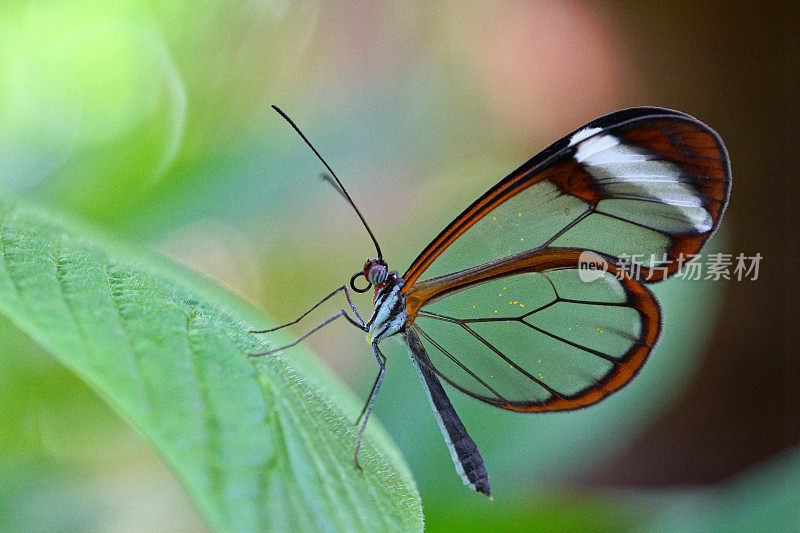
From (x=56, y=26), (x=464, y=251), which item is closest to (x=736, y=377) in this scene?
(x=464, y=251)

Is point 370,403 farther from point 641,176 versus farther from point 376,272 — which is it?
point 641,176

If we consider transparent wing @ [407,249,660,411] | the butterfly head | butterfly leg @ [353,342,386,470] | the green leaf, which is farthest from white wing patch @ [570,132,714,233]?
the green leaf

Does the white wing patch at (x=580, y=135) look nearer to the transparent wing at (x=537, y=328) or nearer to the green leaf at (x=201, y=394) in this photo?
the transparent wing at (x=537, y=328)

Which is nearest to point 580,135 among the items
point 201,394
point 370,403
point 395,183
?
point 370,403

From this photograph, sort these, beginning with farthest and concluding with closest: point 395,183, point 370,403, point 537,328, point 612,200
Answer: point 395,183 < point 537,328 < point 612,200 < point 370,403

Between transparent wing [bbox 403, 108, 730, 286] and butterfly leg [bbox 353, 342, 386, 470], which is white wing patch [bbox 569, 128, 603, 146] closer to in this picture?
transparent wing [bbox 403, 108, 730, 286]

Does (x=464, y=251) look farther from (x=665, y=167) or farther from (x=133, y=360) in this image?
(x=133, y=360)
